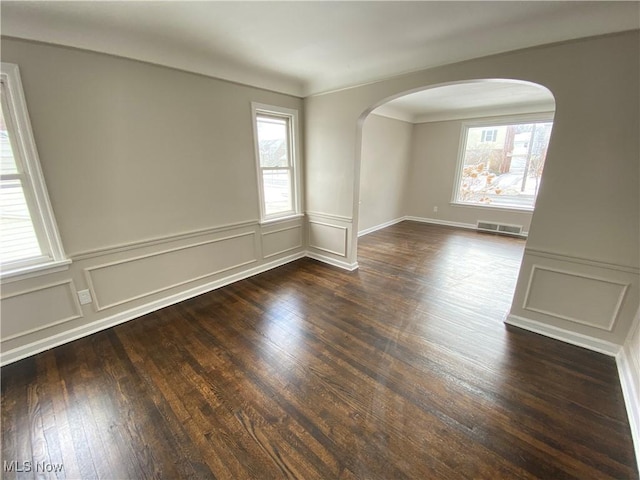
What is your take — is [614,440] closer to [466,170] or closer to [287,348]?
[287,348]

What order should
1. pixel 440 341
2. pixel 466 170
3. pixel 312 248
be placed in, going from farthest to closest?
pixel 466 170
pixel 312 248
pixel 440 341

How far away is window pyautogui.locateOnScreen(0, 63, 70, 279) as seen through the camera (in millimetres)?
1810

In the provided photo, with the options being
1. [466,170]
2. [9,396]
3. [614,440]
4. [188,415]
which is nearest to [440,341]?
[614,440]

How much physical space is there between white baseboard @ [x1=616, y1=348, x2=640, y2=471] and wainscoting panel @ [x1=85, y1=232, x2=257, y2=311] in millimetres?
3549

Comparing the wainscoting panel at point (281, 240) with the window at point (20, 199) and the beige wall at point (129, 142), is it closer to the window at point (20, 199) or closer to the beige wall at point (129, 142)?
the beige wall at point (129, 142)

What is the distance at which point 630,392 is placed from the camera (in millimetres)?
1705

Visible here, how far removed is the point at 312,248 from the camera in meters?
4.25

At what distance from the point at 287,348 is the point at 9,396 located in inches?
74.0

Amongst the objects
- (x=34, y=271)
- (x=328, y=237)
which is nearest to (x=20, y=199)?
(x=34, y=271)

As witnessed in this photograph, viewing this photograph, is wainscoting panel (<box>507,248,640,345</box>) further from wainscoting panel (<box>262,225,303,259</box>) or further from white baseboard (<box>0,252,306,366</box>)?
white baseboard (<box>0,252,306,366</box>)

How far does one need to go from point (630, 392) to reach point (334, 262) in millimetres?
2982

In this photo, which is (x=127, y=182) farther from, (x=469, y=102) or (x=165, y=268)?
(x=469, y=102)

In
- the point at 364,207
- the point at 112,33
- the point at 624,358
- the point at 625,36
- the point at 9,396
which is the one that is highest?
the point at 112,33

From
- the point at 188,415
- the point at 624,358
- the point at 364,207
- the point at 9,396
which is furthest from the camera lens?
the point at 364,207
